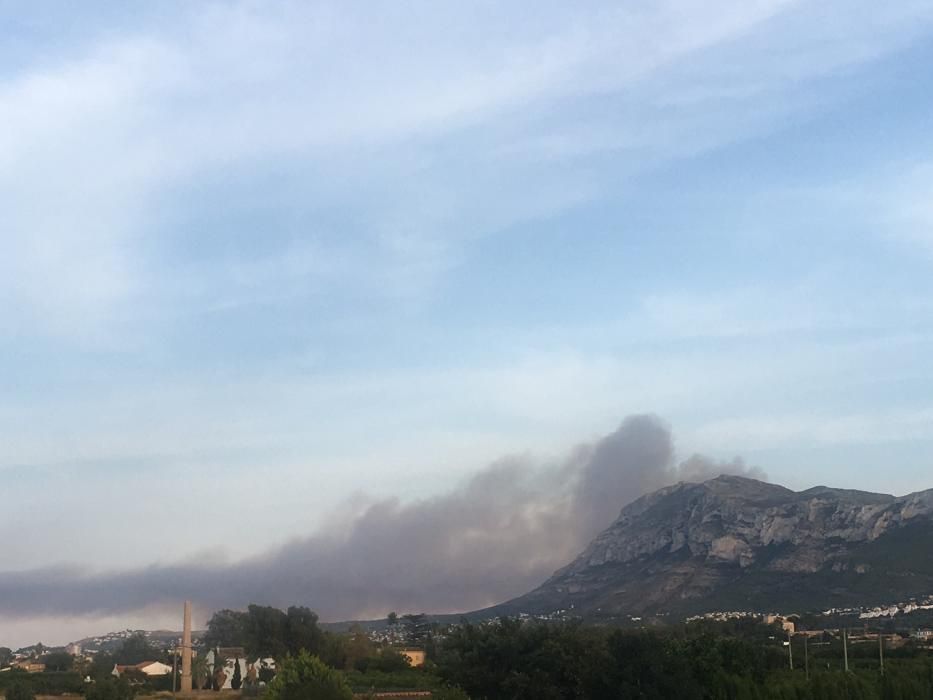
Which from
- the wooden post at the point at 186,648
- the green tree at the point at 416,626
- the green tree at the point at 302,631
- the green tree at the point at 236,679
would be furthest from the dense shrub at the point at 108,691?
the green tree at the point at 416,626

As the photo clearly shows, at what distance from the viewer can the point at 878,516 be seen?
192375 mm

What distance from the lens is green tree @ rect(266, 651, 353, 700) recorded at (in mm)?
38531

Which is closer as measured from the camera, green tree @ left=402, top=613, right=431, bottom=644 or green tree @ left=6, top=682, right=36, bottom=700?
green tree @ left=6, top=682, right=36, bottom=700

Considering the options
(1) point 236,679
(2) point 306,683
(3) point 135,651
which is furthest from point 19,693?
(3) point 135,651

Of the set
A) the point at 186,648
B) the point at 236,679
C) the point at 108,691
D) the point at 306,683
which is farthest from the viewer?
the point at 236,679

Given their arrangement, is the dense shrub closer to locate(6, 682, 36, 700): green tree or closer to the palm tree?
locate(6, 682, 36, 700): green tree

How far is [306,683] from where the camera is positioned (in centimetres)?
4231

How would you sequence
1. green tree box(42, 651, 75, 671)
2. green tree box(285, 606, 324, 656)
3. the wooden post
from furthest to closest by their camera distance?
green tree box(42, 651, 75, 671)
green tree box(285, 606, 324, 656)
the wooden post

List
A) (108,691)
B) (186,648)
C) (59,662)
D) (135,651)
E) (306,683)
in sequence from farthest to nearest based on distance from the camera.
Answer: (135,651)
(59,662)
(186,648)
(108,691)
(306,683)

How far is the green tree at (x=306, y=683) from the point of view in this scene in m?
38.5

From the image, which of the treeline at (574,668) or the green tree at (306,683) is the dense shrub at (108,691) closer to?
the green tree at (306,683)

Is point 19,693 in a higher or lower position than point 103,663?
higher

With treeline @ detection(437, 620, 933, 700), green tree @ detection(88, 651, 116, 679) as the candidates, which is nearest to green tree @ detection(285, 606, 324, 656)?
green tree @ detection(88, 651, 116, 679)

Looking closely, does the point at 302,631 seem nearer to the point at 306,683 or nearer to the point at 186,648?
the point at 186,648
